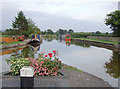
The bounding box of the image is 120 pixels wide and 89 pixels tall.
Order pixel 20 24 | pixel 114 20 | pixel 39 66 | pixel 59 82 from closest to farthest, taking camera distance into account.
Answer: pixel 59 82 < pixel 39 66 < pixel 114 20 < pixel 20 24

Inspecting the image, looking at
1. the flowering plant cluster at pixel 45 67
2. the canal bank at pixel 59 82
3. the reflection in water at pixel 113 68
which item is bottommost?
the reflection in water at pixel 113 68

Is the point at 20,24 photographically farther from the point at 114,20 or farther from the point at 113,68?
the point at 113,68

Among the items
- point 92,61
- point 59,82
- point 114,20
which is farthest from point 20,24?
point 59,82

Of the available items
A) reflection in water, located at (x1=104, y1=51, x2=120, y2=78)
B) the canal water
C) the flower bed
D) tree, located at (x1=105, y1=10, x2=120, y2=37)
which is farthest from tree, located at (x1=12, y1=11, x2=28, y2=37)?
the flower bed

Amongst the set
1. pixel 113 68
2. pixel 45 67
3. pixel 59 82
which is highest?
pixel 45 67

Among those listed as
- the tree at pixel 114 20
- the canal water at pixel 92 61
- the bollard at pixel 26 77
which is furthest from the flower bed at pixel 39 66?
the tree at pixel 114 20

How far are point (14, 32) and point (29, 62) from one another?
51217 millimetres

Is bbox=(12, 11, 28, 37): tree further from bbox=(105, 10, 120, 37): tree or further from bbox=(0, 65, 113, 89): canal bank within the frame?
bbox=(0, 65, 113, 89): canal bank

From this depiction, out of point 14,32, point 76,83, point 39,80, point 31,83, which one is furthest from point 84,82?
point 14,32

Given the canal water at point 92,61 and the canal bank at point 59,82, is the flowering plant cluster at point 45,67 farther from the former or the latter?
the canal water at point 92,61

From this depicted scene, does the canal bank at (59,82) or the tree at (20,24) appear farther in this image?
the tree at (20,24)

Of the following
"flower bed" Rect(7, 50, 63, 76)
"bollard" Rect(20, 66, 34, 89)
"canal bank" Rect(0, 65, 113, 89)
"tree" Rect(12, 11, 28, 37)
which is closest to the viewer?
"bollard" Rect(20, 66, 34, 89)

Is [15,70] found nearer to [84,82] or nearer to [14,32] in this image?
[84,82]

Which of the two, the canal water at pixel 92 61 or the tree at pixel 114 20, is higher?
the tree at pixel 114 20
